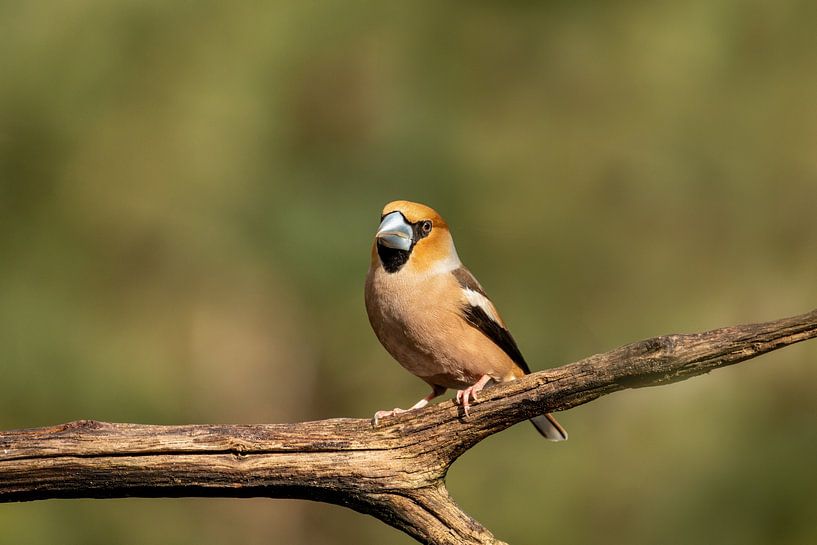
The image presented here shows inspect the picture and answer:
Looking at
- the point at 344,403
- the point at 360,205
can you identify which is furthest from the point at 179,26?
the point at 344,403

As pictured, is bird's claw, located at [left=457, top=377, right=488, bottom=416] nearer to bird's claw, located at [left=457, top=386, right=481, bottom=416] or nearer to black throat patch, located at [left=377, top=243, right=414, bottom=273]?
bird's claw, located at [left=457, top=386, right=481, bottom=416]

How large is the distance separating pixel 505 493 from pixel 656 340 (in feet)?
16.2

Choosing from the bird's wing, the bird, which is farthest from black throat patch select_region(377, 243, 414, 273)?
the bird's wing

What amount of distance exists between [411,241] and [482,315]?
565 millimetres

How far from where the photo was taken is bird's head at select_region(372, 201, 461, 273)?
16.0 ft

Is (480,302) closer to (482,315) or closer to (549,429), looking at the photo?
(482,315)

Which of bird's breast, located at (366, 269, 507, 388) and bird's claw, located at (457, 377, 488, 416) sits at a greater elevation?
bird's breast, located at (366, 269, 507, 388)

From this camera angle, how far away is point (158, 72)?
34.4 ft

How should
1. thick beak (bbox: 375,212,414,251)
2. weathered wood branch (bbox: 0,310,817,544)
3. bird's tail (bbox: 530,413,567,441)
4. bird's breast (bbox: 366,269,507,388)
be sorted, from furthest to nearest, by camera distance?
bird's tail (bbox: 530,413,567,441), thick beak (bbox: 375,212,414,251), bird's breast (bbox: 366,269,507,388), weathered wood branch (bbox: 0,310,817,544)

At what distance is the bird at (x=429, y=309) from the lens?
15.6ft

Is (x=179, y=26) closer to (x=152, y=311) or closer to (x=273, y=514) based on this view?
(x=152, y=311)

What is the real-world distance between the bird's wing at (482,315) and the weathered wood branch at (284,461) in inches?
36.7

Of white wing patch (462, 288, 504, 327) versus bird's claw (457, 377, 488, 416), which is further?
white wing patch (462, 288, 504, 327)

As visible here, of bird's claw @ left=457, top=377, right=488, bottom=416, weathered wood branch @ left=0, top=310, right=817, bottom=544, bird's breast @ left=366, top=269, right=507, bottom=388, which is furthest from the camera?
bird's breast @ left=366, top=269, right=507, bottom=388
